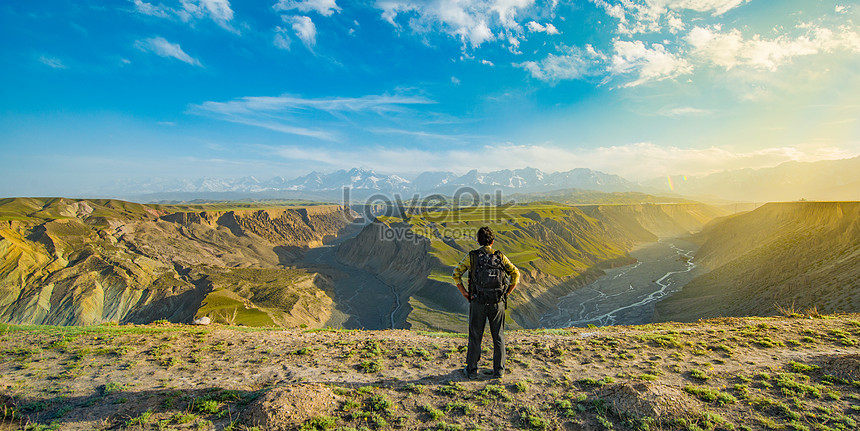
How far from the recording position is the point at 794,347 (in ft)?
30.1

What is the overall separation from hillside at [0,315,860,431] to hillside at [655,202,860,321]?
25.6 metres

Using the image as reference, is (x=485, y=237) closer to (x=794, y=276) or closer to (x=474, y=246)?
(x=794, y=276)

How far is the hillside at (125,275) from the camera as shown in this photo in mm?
49344

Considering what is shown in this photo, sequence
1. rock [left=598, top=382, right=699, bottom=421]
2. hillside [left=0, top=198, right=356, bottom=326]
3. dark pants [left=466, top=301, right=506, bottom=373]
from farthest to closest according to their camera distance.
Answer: hillside [left=0, top=198, right=356, bottom=326], dark pants [left=466, top=301, right=506, bottom=373], rock [left=598, top=382, right=699, bottom=421]

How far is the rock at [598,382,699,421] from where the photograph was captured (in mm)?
5133

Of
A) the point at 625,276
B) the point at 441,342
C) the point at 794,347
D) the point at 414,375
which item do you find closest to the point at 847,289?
the point at 794,347

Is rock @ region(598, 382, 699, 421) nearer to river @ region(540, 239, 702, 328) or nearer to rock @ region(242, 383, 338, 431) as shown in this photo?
rock @ region(242, 383, 338, 431)

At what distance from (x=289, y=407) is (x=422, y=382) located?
9.37 feet

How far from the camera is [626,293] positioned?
224 ft

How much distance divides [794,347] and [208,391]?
15647 millimetres

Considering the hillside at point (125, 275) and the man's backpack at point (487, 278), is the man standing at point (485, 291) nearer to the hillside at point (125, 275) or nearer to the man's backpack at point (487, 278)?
the man's backpack at point (487, 278)

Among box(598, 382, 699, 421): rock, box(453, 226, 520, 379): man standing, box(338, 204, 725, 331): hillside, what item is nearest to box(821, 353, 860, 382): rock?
box(598, 382, 699, 421): rock

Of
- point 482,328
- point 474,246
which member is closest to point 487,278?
point 482,328

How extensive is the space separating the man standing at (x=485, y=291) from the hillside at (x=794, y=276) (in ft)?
103
